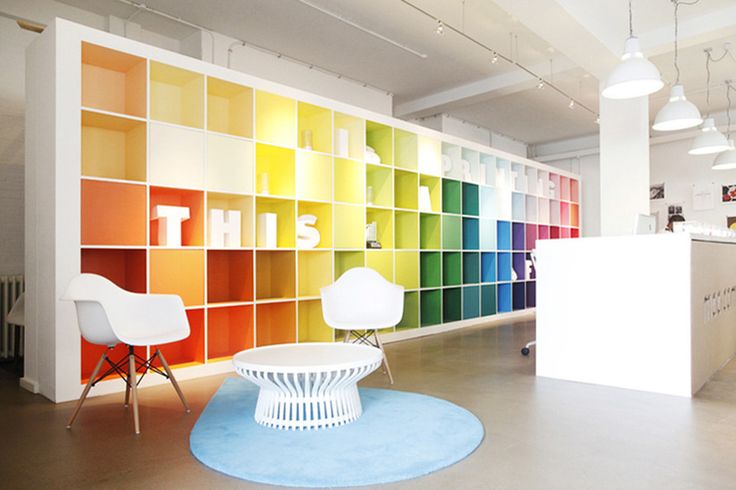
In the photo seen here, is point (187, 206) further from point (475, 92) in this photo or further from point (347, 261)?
point (475, 92)

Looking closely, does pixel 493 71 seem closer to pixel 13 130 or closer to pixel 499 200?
pixel 499 200

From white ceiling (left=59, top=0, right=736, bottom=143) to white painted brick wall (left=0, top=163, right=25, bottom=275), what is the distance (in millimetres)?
1935

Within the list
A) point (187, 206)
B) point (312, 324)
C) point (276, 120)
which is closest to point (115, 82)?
point (187, 206)

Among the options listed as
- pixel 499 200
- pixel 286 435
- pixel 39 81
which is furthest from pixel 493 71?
Answer: pixel 286 435

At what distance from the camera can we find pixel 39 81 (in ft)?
13.3

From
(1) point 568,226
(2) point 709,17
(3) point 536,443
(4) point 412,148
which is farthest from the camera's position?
(1) point 568,226

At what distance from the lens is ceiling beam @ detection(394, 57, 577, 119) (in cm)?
756

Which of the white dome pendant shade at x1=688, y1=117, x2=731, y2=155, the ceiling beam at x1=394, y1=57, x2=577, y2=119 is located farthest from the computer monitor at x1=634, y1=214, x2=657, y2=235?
the ceiling beam at x1=394, y1=57, x2=577, y2=119

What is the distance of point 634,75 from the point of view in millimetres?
4137

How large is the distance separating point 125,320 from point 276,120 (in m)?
2.59

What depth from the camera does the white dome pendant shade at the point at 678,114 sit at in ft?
16.7

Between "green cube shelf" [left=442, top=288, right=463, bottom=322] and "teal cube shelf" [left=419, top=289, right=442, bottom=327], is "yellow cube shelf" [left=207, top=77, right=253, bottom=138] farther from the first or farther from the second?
"green cube shelf" [left=442, top=288, right=463, bottom=322]

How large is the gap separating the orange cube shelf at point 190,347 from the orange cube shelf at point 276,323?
2.43ft

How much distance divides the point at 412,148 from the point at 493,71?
83.4 inches
